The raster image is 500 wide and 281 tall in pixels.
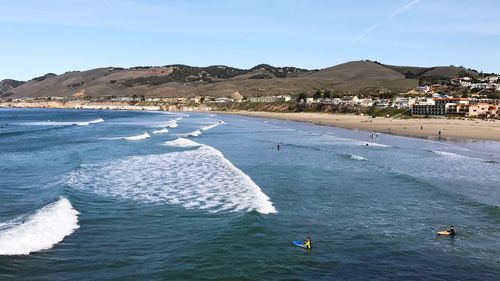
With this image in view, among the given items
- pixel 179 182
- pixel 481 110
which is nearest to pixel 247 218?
pixel 179 182

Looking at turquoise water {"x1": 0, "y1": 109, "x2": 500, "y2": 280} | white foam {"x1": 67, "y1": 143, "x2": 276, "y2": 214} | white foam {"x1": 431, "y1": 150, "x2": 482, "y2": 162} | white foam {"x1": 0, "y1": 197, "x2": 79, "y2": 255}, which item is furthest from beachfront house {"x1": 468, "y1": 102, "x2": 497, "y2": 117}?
white foam {"x1": 0, "y1": 197, "x2": 79, "y2": 255}

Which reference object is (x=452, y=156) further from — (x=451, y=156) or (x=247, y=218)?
(x=247, y=218)

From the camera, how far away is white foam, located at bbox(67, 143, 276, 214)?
2388 cm

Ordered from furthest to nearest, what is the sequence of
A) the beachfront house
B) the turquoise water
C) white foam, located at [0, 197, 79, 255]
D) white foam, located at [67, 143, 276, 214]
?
the beachfront house → white foam, located at [67, 143, 276, 214] → white foam, located at [0, 197, 79, 255] → the turquoise water

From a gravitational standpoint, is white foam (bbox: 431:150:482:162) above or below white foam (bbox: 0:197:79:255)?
below

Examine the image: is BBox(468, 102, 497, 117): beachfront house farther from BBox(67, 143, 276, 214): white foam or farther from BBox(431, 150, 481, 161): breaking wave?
BBox(67, 143, 276, 214): white foam

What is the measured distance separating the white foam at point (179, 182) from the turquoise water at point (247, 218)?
11 centimetres

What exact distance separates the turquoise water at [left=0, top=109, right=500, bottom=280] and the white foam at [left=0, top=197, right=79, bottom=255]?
2.0 inches

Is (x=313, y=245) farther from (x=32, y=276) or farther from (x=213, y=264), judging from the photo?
(x=32, y=276)

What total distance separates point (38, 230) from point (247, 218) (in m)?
8.10

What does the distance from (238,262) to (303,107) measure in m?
156

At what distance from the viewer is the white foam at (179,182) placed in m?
23.9

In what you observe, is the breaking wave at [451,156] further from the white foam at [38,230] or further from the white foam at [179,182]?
the white foam at [38,230]

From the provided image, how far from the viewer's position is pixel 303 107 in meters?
169
